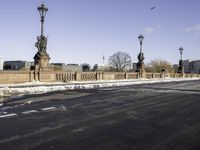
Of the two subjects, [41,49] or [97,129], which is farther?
[41,49]

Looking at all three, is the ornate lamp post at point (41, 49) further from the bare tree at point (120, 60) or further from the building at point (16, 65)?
the bare tree at point (120, 60)

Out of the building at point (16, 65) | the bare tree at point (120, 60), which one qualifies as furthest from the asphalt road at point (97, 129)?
the bare tree at point (120, 60)

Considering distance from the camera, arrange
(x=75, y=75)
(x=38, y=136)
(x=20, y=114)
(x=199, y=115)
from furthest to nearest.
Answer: (x=75, y=75) → (x=199, y=115) → (x=20, y=114) → (x=38, y=136)

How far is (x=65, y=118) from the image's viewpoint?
420 inches

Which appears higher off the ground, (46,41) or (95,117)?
(46,41)

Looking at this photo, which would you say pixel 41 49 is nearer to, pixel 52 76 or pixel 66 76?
pixel 52 76

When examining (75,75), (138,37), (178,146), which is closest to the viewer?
(178,146)

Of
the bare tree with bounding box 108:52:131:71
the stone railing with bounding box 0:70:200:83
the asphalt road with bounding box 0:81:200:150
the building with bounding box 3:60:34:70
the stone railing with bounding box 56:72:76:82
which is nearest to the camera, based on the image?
the asphalt road with bounding box 0:81:200:150

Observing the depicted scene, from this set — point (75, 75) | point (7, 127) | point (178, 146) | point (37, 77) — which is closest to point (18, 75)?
point (37, 77)

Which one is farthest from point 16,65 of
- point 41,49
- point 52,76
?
point 41,49

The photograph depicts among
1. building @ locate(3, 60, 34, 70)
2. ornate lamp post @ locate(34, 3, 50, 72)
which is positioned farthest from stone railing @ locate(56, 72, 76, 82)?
building @ locate(3, 60, 34, 70)

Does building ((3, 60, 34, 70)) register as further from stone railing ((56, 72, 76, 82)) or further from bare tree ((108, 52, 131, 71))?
stone railing ((56, 72, 76, 82))

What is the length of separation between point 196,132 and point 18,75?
90.9 ft

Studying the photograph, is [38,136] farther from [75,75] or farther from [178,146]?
[75,75]
